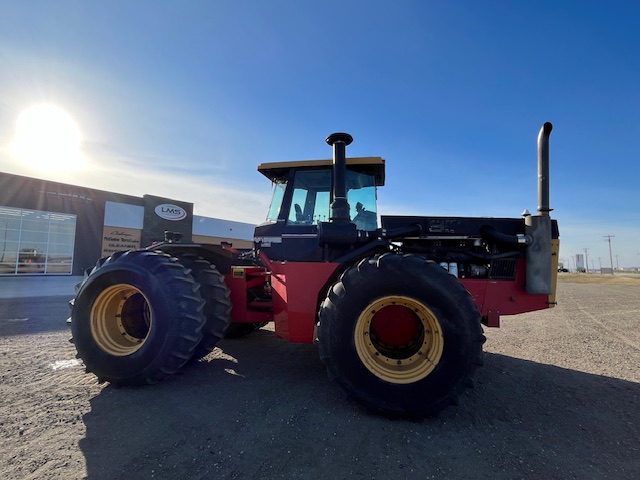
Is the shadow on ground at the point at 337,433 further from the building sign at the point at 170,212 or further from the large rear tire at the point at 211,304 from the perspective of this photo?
the building sign at the point at 170,212

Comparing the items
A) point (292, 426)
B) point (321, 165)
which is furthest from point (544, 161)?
point (292, 426)

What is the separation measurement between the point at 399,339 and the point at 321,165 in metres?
2.39

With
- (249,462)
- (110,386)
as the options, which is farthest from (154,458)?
(110,386)

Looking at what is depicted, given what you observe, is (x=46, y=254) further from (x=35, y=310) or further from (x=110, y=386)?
(x=110, y=386)

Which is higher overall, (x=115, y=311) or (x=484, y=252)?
(x=484, y=252)

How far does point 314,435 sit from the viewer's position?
8.87 feet

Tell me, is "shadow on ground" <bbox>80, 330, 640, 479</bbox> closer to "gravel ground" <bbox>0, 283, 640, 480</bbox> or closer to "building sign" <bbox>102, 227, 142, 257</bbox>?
"gravel ground" <bbox>0, 283, 640, 480</bbox>

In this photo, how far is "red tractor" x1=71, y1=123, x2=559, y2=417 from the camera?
3002 mm

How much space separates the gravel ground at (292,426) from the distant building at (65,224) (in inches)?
596

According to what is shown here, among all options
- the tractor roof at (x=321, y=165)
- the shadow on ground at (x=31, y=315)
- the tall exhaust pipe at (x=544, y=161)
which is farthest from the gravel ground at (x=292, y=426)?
the tractor roof at (x=321, y=165)

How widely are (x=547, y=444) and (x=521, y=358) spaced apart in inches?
112

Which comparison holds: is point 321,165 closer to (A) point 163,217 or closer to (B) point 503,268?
(B) point 503,268

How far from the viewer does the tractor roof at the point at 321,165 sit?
423 cm

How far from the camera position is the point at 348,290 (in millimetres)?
3156
